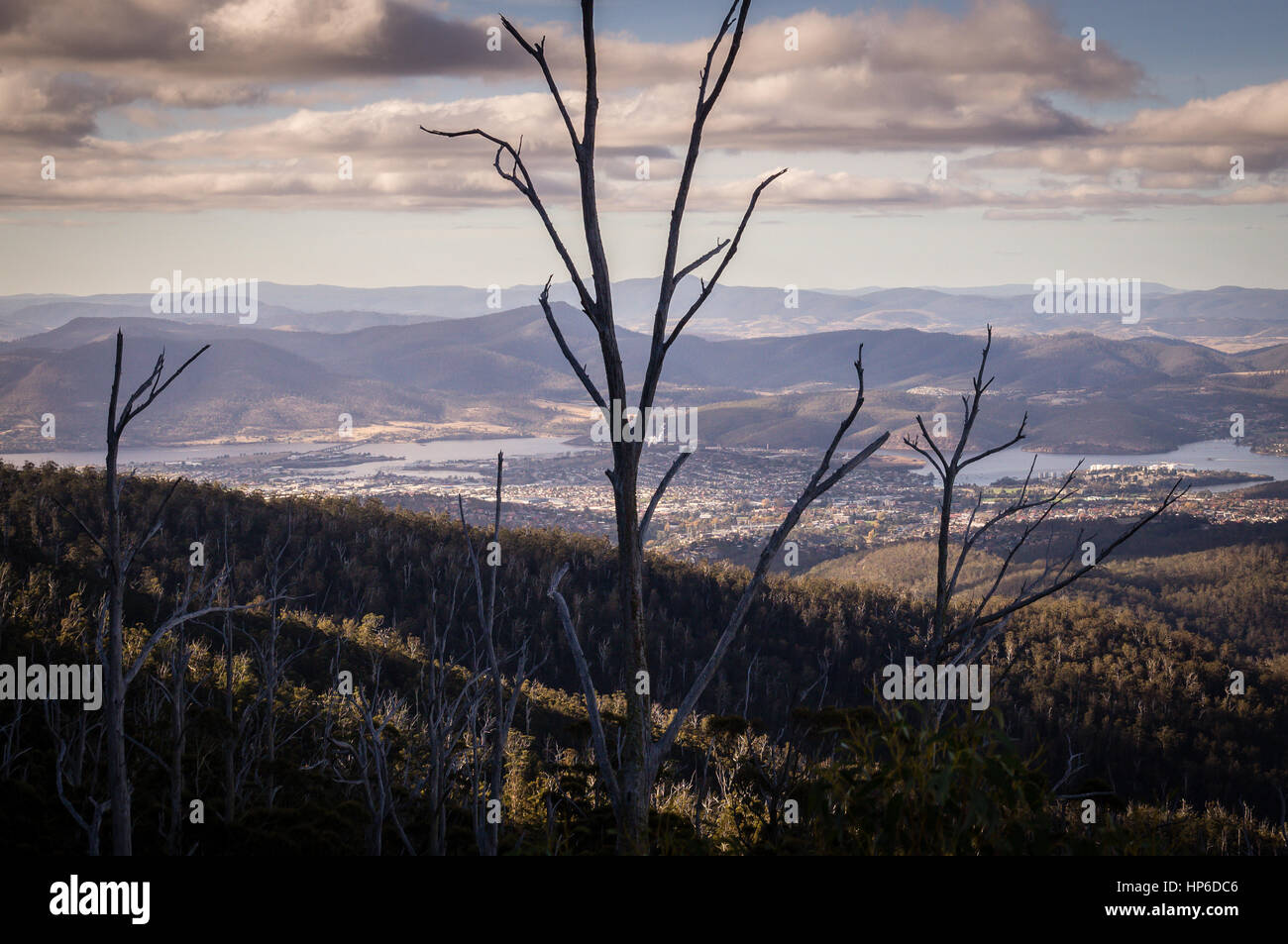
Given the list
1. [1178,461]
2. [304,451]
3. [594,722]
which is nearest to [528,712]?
[594,722]

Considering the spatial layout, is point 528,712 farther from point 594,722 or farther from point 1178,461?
point 1178,461

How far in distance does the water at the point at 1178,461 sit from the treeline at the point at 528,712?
81.2 metres

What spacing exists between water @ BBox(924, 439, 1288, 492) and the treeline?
81.2 m

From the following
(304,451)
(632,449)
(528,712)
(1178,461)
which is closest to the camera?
(632,449)

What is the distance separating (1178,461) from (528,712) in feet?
598

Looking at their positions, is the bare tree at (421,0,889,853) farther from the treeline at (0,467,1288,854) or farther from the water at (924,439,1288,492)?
the water at (924,439,1288,492)

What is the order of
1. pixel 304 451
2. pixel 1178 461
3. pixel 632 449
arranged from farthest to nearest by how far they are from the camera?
pixel 304 451 → pixel 1178 461 → pixel 632 449

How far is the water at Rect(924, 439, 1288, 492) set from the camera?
522ft

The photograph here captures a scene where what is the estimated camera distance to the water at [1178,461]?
159250 mm

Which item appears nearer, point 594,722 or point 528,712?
point 594,722

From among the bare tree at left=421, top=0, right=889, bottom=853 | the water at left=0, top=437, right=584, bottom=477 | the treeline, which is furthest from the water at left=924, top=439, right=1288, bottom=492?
the bare tree at left=421, top=0, right=889, bottom=853

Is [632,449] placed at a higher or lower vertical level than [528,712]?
higher

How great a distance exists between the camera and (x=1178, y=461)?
174 meters
